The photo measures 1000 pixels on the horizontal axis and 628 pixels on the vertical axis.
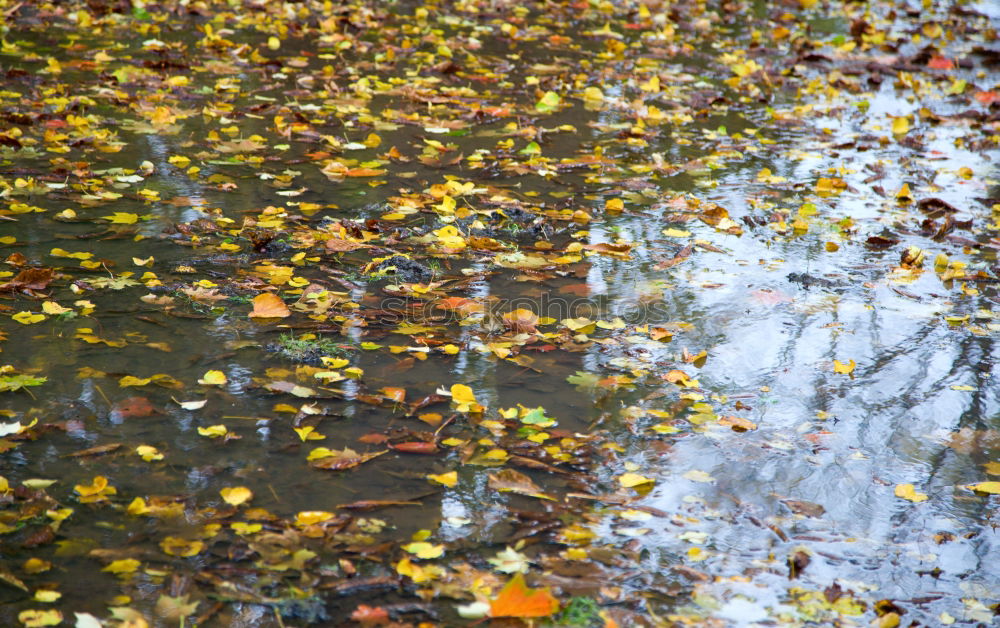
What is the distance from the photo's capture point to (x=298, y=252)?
3691 mm

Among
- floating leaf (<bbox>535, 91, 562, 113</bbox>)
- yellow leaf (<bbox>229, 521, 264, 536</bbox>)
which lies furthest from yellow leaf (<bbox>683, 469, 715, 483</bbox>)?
floating leaf (<bbox>535, 91, 562, 113</bbox>)

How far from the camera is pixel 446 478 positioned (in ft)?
7.98

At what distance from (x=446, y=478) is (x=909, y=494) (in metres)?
1.32

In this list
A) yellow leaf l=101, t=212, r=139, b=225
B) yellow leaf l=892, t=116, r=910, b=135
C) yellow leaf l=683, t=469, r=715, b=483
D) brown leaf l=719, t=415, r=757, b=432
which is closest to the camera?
yellow leaf l=683, t=469, r=715, b=483

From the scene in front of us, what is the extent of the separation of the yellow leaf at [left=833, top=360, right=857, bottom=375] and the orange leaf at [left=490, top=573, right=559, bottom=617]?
5.34 feet

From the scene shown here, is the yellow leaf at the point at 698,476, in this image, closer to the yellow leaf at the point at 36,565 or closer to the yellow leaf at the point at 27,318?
the yellow leaf at the point at 36,565

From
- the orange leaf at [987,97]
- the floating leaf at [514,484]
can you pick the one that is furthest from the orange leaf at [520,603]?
the orange leaf at [987,97]

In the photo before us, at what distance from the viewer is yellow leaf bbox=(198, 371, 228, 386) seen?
2781mm

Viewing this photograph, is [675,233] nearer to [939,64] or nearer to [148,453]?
[148,453]

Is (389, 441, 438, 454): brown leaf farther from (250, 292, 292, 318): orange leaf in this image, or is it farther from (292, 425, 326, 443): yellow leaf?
(250, 292, 292, 318): orange leaf

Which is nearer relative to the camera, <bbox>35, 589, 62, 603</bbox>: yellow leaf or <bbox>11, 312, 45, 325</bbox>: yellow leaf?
<bbox>35, 589, 62, 603</bbox>: yellow leaf

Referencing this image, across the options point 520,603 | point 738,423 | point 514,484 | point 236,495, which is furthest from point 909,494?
point 236,495

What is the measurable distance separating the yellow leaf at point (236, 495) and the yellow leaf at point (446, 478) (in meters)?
0.49

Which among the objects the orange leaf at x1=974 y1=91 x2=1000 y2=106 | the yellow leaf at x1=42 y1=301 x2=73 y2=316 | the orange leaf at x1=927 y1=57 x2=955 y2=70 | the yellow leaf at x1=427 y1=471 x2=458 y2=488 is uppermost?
the orange leaf at x1=927 y1=57 x2=955 y2=70
